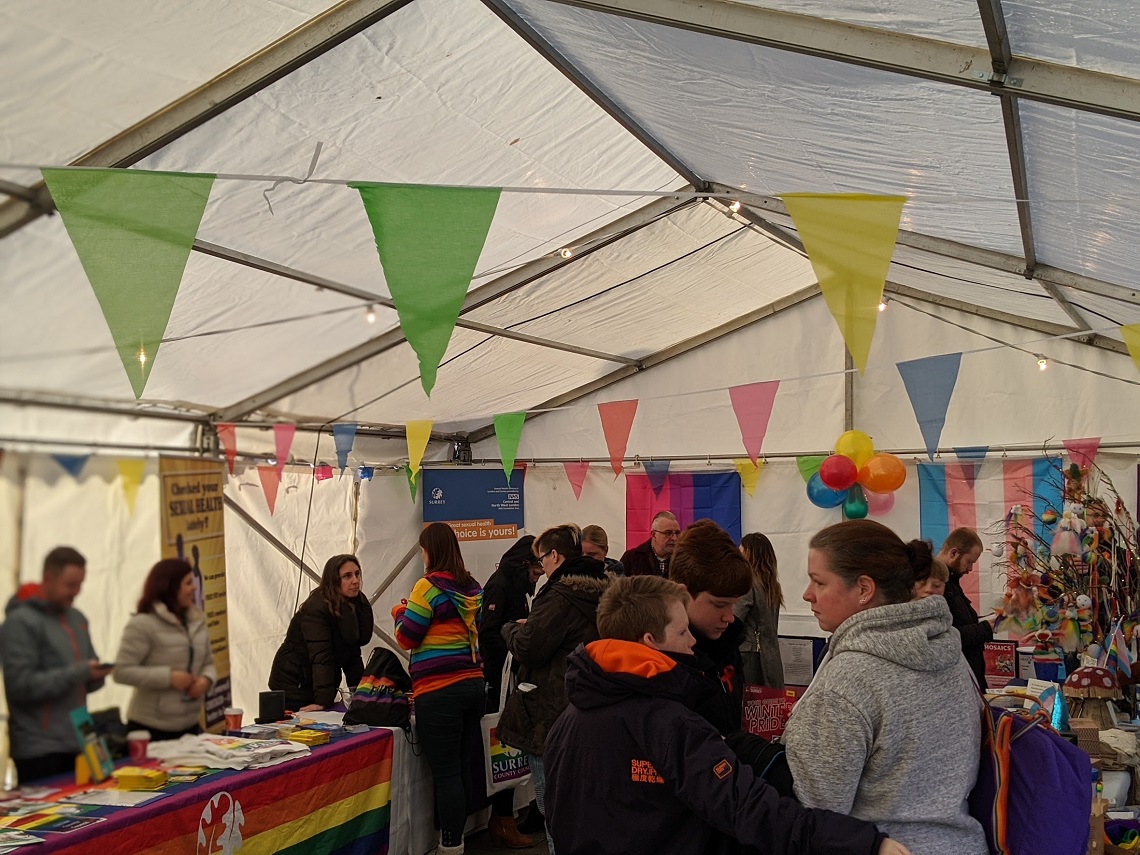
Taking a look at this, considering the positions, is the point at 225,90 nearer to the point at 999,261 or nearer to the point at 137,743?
the point at 137,743

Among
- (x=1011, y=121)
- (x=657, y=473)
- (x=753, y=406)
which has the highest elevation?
(x=1011, y=121)

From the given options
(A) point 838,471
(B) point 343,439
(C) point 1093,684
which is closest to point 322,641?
(B) point 343,439

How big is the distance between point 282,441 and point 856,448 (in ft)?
14.9

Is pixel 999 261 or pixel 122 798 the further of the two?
pixel 999 261

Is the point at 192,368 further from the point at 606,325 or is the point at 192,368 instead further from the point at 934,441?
the point at 934,441

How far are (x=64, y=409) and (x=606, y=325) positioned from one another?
737 cm

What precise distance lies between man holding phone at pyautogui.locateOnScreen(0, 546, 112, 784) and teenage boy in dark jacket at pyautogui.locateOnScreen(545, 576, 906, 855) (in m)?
1.08

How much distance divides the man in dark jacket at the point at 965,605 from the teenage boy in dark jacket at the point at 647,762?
2266mm

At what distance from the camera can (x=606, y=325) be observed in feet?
27.5

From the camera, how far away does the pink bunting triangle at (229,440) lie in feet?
23.6

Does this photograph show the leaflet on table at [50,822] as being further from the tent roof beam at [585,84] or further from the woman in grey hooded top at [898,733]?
the tent roof beam at [585,84]

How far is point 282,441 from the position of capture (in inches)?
287

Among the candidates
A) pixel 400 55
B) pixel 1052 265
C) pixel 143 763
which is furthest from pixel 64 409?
pixel 1052 265

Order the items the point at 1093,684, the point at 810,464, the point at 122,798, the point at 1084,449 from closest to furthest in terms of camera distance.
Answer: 1. the point at 122,798
2. the point at 1093,684
3. the point at 1084,449
4. the point at 810,464
